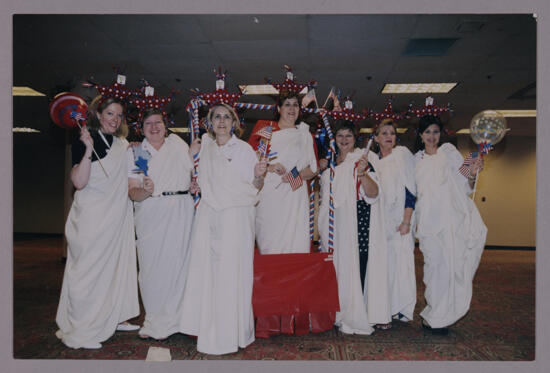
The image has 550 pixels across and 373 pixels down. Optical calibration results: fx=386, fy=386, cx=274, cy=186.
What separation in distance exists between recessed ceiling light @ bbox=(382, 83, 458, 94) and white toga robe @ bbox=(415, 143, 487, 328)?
11.4 ft

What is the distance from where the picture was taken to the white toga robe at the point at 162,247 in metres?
3.07

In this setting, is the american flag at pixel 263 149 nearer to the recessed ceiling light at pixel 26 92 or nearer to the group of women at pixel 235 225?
the group of women at pixel 235 225

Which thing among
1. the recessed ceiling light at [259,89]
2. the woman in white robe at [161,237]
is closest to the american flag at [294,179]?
the woman in white robe at [161,237]

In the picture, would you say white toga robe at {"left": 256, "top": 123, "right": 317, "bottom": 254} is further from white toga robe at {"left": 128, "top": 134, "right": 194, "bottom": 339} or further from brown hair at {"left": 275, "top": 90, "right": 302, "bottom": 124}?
white toga robe at {"left": 128, "top": 134, "right": 194, "bottom": 339}

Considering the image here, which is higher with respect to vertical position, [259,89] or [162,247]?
[259,89]

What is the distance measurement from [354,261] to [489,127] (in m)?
1.57

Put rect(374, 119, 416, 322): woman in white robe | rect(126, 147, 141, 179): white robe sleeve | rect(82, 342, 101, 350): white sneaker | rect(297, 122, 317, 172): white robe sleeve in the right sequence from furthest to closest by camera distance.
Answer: rect(374, 119, 416, 322): woman in white robe, rect(297, 122, 317, 172): white robe sleeve, rect(126, 147, 141, 179): white robe sleeve, rect(82, 342, 101, 350): white sneaker

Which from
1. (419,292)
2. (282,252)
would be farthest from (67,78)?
(419,292)

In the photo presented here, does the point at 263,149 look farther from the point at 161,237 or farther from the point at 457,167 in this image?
the point at 457,167

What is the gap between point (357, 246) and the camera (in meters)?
3.32

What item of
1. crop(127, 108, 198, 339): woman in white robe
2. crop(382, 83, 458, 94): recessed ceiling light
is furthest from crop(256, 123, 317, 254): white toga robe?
crop(382, 83, 458, 94): recessed ceiling light

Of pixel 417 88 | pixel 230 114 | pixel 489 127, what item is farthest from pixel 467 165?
pixel 417 88

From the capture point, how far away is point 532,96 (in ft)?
24.5

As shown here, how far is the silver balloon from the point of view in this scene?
3168 mm
